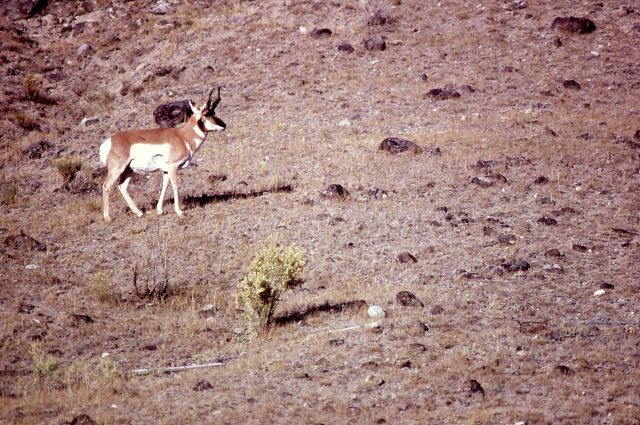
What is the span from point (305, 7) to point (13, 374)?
20300 millimetres

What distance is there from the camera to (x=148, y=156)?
51.0ft

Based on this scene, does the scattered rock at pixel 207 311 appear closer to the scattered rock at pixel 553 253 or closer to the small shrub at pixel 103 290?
the small shrub at pixel 103 290

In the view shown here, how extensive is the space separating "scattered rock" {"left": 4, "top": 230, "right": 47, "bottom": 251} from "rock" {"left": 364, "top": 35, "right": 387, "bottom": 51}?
13.7 m

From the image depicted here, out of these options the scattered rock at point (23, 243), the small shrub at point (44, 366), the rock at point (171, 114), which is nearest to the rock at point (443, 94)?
the rock at point (171, 114)

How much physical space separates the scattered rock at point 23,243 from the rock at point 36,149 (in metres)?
6.37

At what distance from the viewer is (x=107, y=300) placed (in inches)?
480

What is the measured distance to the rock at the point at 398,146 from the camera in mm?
18641

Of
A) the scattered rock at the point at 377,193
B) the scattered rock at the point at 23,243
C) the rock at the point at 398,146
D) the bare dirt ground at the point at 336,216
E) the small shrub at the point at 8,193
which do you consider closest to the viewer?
the bare dirt ground at the point at 336,216

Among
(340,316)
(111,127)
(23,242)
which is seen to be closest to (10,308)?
(23,242)

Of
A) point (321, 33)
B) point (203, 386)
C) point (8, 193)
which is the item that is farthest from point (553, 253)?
point (321, 33)

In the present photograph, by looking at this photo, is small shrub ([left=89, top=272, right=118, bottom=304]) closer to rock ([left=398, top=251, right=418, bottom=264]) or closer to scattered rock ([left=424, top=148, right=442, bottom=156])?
rock ([left=398, top=251, right=418, bottom=264])

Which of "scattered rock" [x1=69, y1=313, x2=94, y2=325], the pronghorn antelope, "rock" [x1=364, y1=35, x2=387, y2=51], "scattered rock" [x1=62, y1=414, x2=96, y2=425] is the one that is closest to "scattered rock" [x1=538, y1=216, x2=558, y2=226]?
the pronghorn antelope

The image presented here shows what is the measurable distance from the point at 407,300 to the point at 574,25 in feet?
56.9

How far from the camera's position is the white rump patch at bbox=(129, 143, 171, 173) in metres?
15.5
